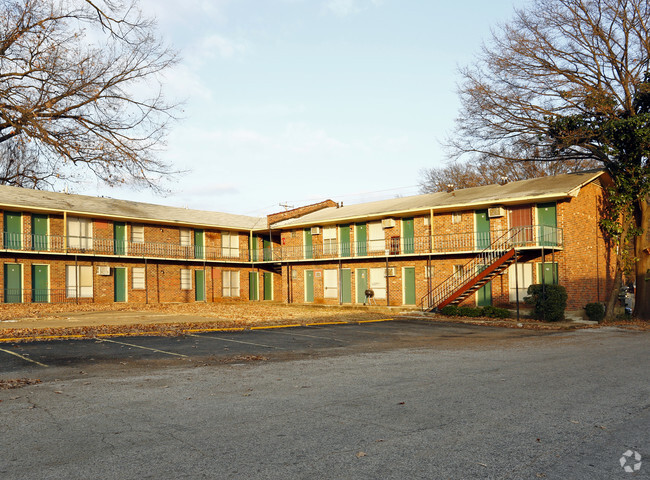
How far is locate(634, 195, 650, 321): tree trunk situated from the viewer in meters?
25.6

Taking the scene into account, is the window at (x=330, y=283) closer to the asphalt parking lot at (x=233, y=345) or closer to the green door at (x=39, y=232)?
the asphalt parking lot at (x=233, y=345)

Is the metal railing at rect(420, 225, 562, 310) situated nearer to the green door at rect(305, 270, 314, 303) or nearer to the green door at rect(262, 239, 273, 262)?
the green door at rect(305, 270, 314, 303)

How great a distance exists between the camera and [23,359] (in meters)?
10.6

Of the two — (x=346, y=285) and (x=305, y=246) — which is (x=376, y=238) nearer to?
Result: (x=346, y=285)

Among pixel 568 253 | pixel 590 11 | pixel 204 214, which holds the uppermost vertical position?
pixel 590 11

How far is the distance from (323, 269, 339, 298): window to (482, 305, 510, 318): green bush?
451 inches

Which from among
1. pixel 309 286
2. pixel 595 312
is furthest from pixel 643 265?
pixel 309 286

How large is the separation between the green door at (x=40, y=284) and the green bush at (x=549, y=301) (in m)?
24.7

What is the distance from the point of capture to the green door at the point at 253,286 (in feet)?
132

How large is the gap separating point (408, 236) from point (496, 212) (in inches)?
230

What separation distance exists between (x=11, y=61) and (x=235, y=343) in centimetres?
1078

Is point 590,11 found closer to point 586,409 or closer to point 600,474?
point 586,409

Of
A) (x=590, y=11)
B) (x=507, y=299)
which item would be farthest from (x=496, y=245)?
(x=590, y=11)

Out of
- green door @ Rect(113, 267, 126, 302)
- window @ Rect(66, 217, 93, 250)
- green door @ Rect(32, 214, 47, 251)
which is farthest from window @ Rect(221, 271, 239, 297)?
green door @ Rect(32, 214, 47, 251)
